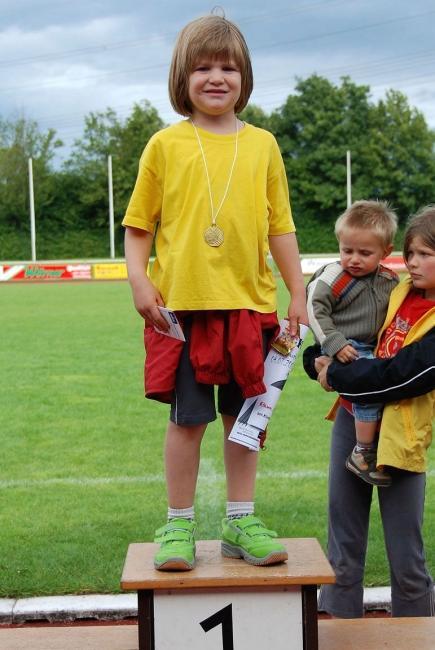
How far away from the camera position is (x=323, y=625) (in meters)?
3.02

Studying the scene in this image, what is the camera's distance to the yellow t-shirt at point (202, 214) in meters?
2.92

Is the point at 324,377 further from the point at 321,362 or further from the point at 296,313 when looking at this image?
the point at 296,313

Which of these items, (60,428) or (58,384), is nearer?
(60,428)

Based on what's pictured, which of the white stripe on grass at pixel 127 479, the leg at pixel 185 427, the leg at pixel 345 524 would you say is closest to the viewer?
the leg at pixel 185 427

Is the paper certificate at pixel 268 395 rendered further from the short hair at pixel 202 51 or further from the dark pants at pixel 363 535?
the short hair at pixel 202 51

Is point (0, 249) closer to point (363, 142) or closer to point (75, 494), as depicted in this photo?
point (363, 142)

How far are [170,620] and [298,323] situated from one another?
3.21 ft

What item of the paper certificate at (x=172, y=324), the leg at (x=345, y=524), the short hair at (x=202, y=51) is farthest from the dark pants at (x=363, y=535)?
the short hair at (x=202, y=51)

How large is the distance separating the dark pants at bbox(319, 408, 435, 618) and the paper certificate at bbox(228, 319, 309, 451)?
32 centimetres

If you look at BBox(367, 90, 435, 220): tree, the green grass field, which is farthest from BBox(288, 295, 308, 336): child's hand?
BBox(367, 90, 435, 220): tree

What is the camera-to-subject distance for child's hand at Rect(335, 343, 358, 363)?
3.01 meters

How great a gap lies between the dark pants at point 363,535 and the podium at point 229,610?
0.41 m

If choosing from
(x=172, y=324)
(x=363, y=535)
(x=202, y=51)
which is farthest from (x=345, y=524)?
(x=202, y=51)

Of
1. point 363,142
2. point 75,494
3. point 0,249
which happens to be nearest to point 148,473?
point 75,494
